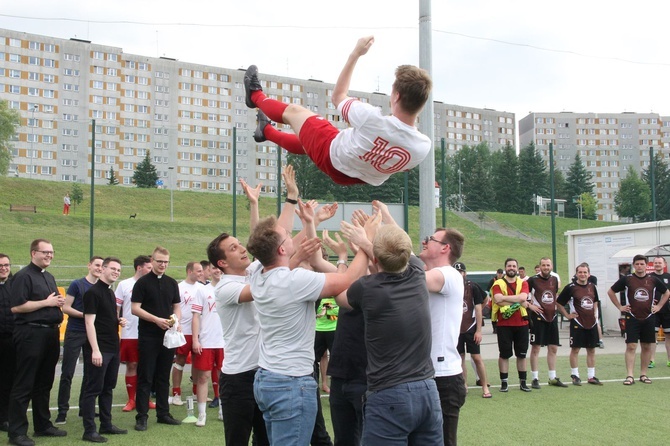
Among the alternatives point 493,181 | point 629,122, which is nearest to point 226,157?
point 493,181

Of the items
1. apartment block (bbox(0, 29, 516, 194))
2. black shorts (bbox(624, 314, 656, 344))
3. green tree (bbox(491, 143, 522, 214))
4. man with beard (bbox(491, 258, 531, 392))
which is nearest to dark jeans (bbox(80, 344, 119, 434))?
man with beard (bbox(491, 258, 531, 392))

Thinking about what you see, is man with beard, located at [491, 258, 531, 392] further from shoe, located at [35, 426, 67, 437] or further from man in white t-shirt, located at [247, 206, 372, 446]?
man in white t-shirt, located at [247, 206, 372, 446]

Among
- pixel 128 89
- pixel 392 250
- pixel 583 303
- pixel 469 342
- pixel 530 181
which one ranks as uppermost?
pixel 128 89

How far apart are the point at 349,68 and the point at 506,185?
1566 cm

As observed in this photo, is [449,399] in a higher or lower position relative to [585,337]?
higher

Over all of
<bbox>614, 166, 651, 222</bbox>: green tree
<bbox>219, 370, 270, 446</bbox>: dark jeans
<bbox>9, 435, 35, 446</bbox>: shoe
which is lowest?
<bbox>9, 435, 35, 446</bbox>: shoe

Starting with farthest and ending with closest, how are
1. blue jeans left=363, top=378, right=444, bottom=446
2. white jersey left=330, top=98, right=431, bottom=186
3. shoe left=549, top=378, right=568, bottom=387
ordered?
shoe left=549, top=378, right=568, bottom=387, white jersey left=330, top=98, right=431, bottom=186, blue jeans left=363, top=378, right=444, bottom=446

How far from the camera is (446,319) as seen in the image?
4.45 metres

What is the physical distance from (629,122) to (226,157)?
9275cm

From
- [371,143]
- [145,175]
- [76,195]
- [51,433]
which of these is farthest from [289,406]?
[145,175]

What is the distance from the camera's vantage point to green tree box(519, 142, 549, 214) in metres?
18.7

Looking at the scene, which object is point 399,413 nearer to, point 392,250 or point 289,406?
point 289,406

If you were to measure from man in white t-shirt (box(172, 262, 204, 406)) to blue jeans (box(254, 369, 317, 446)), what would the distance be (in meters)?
4.69

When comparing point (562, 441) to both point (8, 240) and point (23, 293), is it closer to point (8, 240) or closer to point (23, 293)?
point (23, 293)
